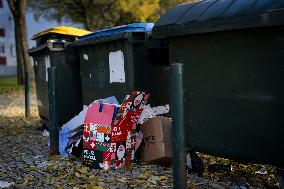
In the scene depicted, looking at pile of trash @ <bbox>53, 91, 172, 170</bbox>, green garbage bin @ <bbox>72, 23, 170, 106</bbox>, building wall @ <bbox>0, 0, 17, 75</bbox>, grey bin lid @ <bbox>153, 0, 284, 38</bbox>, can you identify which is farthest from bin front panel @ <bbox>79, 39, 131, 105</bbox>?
building wall @ <bbox>0, 0, 17, 75</bbox>

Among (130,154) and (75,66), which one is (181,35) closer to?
(130,154)

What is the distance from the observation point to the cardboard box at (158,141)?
4.69 metres

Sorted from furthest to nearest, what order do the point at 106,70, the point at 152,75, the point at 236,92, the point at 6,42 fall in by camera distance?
the point at 6,42
the point at 106,70
the point at 152,75
the point at 236,92

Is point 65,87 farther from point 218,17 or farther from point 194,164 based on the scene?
point 218,17

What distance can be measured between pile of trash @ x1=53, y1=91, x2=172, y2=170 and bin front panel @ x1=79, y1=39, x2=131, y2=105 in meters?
0.49

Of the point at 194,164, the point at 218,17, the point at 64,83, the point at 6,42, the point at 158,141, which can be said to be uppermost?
the point at 6,42

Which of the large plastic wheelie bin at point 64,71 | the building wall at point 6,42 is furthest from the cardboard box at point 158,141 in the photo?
the building wall at point 6,42

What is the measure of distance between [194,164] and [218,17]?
5.20ft

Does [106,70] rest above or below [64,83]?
above

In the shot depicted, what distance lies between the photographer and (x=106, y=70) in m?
5.77

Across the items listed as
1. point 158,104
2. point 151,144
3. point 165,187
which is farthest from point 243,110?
point 158,104

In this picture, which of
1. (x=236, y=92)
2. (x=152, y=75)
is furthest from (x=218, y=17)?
(x=152, y=75)

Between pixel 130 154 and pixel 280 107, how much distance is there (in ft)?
6.31

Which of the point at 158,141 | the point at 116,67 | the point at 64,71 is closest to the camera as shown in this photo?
the point at 158,141
